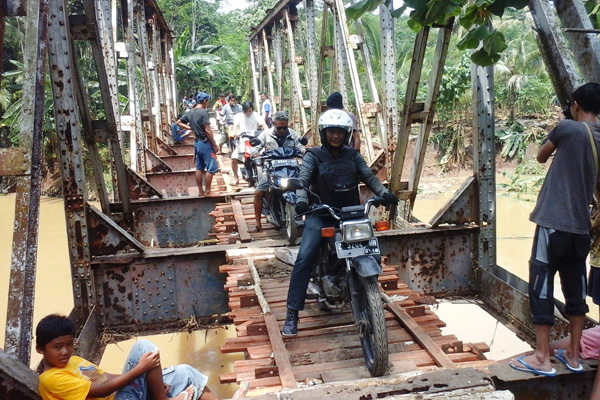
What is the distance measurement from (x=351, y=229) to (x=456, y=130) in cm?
1926

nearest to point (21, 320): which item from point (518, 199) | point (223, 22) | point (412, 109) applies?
point (412, 109)

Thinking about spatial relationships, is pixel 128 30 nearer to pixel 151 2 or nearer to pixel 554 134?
pixel 151 2

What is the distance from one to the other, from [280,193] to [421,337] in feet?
10.9

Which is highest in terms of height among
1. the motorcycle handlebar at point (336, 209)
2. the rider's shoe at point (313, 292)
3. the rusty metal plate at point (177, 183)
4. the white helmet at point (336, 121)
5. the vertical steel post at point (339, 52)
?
the vertical steel post at point (339, 52)

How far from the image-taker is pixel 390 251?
5566 mm

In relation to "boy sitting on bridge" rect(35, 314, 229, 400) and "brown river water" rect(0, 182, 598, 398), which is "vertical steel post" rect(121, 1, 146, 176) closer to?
"brown river water" rect(0, 182, 598, 398)

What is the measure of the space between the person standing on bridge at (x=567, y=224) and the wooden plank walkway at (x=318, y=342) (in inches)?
18.8

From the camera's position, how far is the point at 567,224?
301 centimetres

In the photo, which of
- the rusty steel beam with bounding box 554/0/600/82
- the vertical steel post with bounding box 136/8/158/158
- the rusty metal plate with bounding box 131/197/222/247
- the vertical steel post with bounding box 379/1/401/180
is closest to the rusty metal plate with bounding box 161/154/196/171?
the vertical steel post with bounding box 136/8/158/158

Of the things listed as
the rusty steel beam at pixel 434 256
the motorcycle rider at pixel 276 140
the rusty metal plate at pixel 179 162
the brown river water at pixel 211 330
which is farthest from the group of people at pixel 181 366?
the rusty metal plate at pixel 179 162

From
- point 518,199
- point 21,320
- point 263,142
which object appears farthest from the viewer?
point 518,199

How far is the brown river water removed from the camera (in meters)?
9.23

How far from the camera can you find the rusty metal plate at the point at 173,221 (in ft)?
24.5

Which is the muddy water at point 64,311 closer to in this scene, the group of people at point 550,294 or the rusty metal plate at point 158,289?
the rusty metal plate at point 158,289
